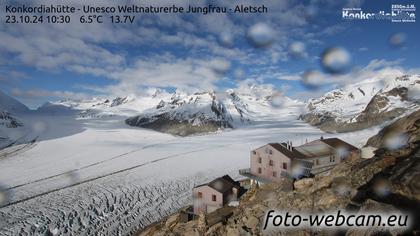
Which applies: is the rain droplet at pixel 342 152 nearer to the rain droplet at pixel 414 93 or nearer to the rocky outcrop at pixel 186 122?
the rocky outcrop at pixel 186 122

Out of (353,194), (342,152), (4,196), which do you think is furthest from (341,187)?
(4,196)

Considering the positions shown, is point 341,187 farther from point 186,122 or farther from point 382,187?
point 186,122

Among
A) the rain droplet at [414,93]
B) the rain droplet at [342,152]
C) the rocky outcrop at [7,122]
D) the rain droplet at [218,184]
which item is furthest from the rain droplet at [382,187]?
the rocky outcrop at [7,122]

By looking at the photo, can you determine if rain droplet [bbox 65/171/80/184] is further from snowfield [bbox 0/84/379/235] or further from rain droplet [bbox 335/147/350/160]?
rain droplet [bbox 335/147/350/160]

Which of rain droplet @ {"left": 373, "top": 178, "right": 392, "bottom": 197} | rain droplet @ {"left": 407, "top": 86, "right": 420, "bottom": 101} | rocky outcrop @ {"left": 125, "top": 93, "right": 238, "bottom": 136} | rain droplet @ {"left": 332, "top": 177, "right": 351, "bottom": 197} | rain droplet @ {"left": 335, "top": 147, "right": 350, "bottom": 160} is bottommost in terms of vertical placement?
rocky outcrop @ {"left": 125, "top": 93, "right": 238, "bottom": 136}

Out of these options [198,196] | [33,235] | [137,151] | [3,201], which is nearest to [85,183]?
[3,201]

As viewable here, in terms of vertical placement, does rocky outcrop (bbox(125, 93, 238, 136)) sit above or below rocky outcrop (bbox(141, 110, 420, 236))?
below

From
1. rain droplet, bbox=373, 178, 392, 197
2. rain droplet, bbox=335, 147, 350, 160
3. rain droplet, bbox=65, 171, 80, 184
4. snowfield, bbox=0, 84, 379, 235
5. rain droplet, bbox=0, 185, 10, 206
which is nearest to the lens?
rain droplet, bbox=373, 178, 392, 197

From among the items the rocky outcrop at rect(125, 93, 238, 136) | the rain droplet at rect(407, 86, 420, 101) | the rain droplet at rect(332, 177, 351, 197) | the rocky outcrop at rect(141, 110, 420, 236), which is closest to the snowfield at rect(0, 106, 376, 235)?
the rocky outcrop at rect(141, 110, 420, 236)

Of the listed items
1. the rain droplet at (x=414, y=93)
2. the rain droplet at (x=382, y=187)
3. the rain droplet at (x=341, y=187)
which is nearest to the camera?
the rain droplet at (x=382, y=187)
